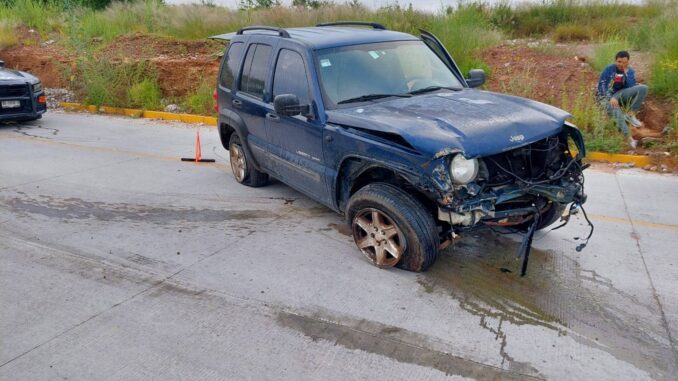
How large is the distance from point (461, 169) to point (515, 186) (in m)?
0.61

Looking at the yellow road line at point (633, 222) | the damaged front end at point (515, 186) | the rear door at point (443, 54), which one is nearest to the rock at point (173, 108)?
the rear door at point (443, 54)

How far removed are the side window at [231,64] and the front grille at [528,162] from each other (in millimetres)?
3592

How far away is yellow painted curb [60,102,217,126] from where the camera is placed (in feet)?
41.0

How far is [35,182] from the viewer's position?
25.2 feet

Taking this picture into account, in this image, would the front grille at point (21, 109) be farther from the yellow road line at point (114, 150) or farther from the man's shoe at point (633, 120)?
the man's shoe at point (633, 120)

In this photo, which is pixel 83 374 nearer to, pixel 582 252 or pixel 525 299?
pixel 525 299

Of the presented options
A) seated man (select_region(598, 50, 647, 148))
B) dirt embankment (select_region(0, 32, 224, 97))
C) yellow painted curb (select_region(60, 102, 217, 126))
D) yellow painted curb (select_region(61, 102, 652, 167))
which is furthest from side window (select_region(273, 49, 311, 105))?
dirt embankment (select_region(0, 32, 224, 97))

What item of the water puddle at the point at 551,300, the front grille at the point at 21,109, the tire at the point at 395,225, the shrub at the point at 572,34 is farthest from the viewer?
the shrub at the point at 572,34

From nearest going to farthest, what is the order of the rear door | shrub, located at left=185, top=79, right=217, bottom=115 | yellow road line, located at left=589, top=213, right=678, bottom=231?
yellow road line, located at left=589, top=213, right=678, bottom=231
the rear door
shrub, located at left=185, top=79, right=217, bottom=115

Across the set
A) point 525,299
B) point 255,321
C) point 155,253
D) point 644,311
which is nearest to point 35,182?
point 155,253

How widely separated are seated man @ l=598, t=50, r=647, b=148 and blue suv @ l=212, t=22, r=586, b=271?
4.25m

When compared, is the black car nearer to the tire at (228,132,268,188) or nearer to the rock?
the rock

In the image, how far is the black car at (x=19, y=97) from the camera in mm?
11469

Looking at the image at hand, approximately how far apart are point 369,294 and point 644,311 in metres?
2.07
